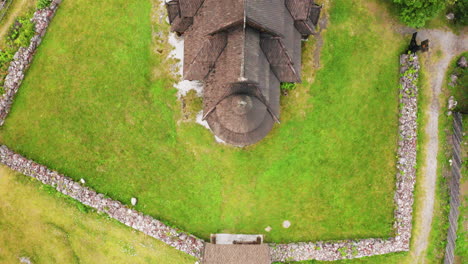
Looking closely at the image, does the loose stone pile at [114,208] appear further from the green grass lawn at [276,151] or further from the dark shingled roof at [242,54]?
the dark shingled roof at [242,54]

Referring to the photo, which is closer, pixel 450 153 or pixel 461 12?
pixel 461 12

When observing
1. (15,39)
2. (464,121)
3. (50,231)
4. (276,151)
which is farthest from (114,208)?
(464,121)

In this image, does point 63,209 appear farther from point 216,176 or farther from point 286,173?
point 286,173

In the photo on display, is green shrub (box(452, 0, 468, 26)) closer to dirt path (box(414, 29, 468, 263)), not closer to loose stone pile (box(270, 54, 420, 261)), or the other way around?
dirt path (box(414, 29, 468, 263))

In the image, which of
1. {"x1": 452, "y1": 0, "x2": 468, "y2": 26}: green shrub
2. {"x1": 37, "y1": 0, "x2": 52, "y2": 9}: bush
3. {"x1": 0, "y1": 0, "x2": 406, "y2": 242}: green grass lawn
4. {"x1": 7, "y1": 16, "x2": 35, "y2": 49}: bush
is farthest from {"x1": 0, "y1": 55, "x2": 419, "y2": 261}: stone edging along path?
{"x1": 37, "y1": 0, "x2": 52, "y2": 9}: bush

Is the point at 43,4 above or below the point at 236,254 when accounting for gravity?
above

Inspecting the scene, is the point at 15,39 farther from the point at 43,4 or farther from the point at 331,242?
the point at 331,242
